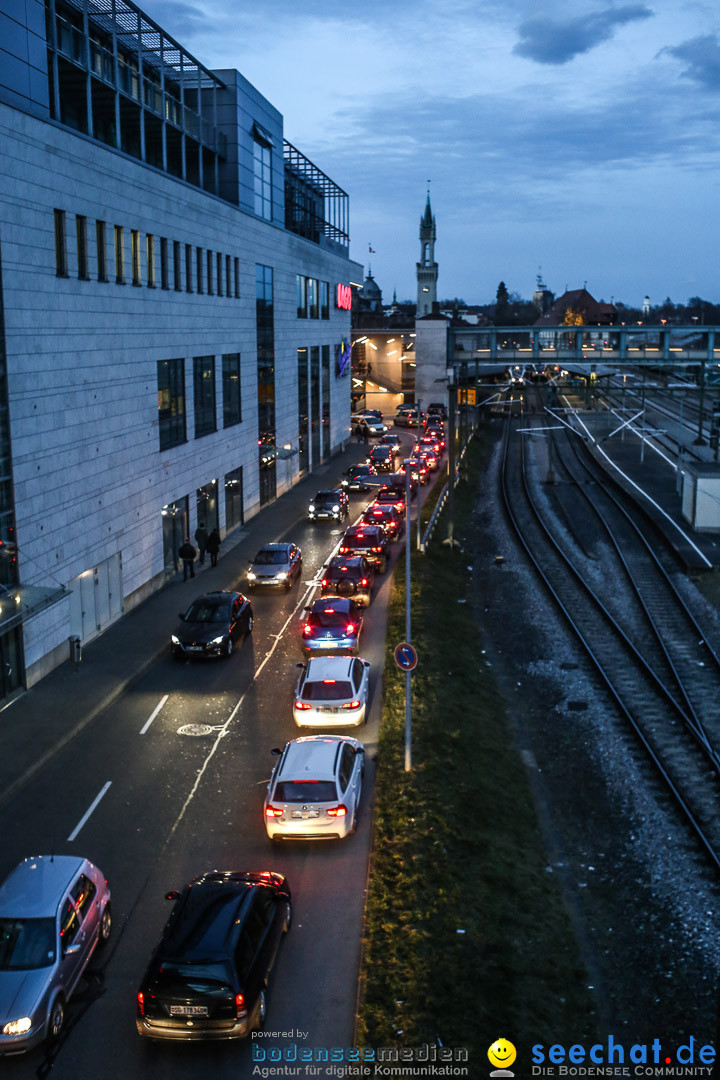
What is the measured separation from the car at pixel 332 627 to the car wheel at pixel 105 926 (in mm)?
11364

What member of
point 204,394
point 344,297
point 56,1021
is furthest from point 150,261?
point 344,297

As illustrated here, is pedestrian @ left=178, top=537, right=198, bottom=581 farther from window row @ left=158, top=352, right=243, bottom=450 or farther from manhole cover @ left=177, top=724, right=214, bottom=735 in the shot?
manhole cover @ left=177, top=724, right=214, bottom=735

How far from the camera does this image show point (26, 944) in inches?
417

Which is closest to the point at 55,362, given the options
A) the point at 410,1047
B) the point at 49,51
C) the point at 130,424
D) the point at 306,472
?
the point at 130,424

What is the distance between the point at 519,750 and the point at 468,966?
27.0 feet

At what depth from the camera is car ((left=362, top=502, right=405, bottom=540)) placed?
3738 cm

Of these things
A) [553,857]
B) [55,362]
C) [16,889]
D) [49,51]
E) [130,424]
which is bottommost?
[553,857]

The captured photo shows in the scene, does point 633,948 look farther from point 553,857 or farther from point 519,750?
point 519,750

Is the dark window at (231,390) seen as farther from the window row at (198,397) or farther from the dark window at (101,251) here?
the dark window at (101,251)

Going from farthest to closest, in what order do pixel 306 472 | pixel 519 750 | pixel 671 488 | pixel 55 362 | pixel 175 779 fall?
pixel 306 472 < pixel 671 488 < pixel 55 362 < pixel 519 750 < pixel 175 779

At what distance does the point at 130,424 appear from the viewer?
1054 inches

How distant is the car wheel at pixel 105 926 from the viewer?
12.2 m

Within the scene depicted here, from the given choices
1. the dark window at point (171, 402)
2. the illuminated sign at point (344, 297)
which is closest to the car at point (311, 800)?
the dark window at point (171, 402)

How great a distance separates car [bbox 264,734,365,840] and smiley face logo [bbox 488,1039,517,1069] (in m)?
4.48
